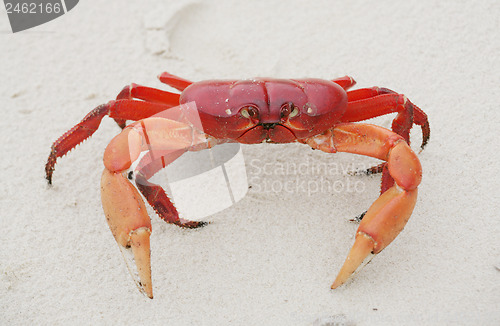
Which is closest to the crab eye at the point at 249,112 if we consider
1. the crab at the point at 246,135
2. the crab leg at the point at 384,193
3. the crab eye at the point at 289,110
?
the crab at the point at 246,135

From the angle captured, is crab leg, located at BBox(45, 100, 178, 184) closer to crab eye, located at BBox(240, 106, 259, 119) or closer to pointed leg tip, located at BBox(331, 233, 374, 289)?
crab eye, located at BBox(240, 106, 259, 119)

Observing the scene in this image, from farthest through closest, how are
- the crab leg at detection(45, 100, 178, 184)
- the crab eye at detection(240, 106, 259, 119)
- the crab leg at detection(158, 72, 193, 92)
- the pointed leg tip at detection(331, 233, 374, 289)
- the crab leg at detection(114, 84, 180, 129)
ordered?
1. the crab leg at detection(158, 72, 193, 92)
2. the crab leg at detection(114, 84, 180, 129)
3. the crab leg at detection(45, 100, 178, 184)
4. the crab eye at detection(240, 106, 259, 119)
5. the pointed leg tip at detection(331, 233, 374, 289)

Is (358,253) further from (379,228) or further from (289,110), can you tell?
(289,110)

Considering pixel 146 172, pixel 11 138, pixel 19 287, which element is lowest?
pixel 19 287

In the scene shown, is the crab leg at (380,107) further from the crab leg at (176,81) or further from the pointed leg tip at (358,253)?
the crab leg at (176,81)

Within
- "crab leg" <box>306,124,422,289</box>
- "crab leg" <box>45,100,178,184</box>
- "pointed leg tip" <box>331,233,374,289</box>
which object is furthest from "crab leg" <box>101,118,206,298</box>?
"pointed leg tip" <box>331,233,374,289</box>

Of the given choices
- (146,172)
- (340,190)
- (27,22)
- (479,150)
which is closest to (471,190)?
(479,150)

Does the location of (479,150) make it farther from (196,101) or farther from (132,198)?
(132,198)

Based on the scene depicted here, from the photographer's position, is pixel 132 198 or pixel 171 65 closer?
pixel 132 198
